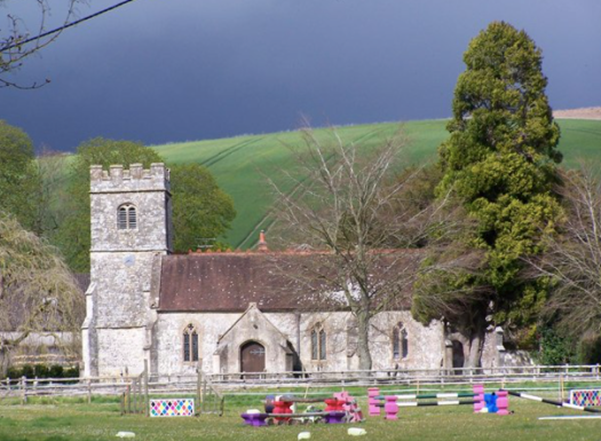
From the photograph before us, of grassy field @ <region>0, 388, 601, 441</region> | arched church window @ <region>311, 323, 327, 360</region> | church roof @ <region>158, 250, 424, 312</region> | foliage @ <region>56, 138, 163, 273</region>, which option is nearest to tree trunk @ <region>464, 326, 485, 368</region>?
church roof @ <region>158, 250, 424, 312</region>

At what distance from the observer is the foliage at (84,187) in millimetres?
78562

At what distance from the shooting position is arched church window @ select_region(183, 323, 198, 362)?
56281 millimetres

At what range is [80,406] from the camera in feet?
122

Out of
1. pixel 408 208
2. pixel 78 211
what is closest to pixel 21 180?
pixel 78 211

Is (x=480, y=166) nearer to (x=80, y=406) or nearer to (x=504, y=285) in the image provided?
(x=504, y=285)

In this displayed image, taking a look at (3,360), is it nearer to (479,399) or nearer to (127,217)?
(127,217)

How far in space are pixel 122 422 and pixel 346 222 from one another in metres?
23.5

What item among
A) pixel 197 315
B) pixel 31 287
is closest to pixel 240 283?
pixel 197 315

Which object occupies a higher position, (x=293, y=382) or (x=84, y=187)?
(x=84, y=187)

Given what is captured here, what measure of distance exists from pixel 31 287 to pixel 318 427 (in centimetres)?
2622

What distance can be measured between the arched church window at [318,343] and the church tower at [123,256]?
8.23 meters

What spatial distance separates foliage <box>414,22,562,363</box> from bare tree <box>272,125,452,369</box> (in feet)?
7.24

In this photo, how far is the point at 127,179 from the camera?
59.5 meters

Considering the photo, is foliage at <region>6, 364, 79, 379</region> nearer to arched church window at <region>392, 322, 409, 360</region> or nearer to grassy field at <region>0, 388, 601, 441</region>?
arched church window at <region>392, 322, 409, 360</region>
